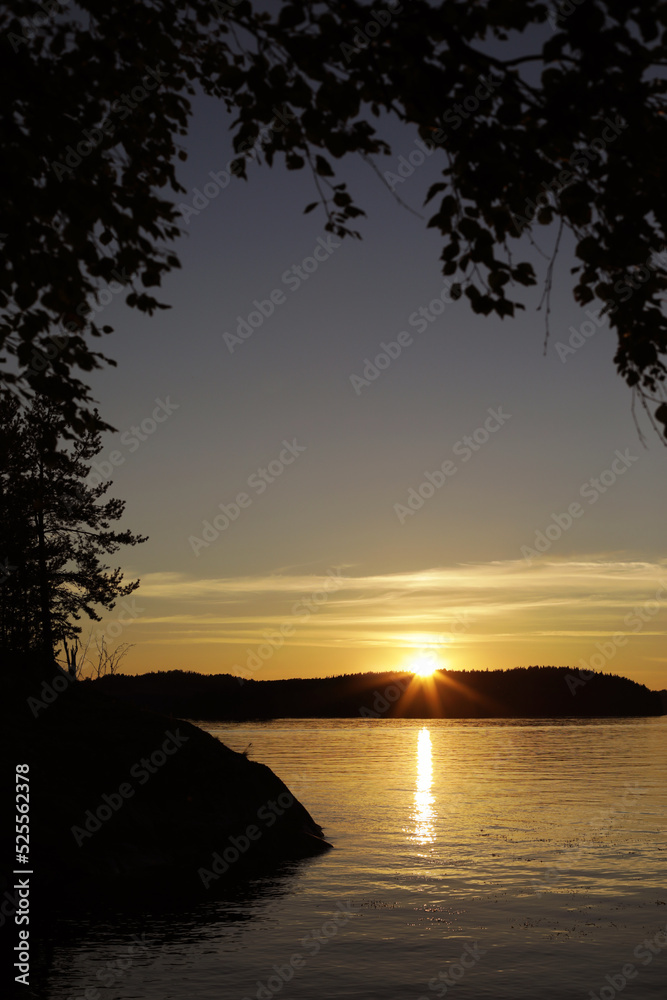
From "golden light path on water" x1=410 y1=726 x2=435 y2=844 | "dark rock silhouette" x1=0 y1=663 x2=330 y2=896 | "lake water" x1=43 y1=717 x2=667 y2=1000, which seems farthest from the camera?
"golden light path on water" x1=410 y1=726 x2=435 y2=844

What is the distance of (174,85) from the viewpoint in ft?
35.2

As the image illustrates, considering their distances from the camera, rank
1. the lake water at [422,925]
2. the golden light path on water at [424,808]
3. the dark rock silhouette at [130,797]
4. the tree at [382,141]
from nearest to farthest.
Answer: the tree at [382,141] < the lake water at [422,925] < the dark rock silhouette at [130,797] < the golden light path on water at [424,808]

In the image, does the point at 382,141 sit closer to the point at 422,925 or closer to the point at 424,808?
the point at 422,925

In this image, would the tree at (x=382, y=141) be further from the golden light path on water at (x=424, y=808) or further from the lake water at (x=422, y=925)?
the golden light path on water at (x=424, y=808)

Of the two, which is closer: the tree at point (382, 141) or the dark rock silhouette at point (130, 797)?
the tree at point (382, 141)

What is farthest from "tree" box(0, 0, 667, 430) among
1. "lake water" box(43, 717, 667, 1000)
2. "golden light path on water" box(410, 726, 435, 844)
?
"golden light path on water" box(410, 726, 435, 844)

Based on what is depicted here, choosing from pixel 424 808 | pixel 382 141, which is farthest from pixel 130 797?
pixel 424 808

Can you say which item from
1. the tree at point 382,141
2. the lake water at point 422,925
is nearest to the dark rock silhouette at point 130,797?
the lake water at point 422,925

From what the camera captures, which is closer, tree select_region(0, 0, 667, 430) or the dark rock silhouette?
tree select_region(0, 0, 667, 430)

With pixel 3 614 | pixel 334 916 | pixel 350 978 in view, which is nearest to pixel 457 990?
pixel 350 978

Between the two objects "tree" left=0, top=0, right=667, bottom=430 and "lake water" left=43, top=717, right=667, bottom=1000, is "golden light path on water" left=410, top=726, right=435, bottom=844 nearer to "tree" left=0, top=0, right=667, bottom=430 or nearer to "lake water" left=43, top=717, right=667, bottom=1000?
"lake water" left=43, top=717, right=667, bottom=1000

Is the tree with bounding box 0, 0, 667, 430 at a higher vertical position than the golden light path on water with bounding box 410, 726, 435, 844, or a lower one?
higher

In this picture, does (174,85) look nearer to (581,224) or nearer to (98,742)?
(581,224)

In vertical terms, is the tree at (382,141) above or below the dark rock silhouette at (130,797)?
above
